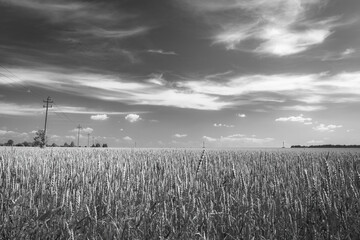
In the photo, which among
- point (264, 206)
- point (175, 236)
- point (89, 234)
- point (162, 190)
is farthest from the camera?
point (162, 190)

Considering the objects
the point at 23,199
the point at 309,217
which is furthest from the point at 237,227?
the point at 23,199

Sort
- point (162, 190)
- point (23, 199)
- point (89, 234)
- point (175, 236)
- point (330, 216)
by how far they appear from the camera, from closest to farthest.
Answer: point (175, 236) → point (89, 234) → point (330, 216) → point (23, 199) → point (162, 190)

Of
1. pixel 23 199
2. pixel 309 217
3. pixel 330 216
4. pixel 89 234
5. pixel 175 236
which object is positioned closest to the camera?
pixel 175 236

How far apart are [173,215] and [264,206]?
1.36 m

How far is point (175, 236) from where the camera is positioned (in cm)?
321

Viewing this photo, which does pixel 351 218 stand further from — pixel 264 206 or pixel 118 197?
pixel 118 197

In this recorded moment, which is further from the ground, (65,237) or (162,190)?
(162,190)

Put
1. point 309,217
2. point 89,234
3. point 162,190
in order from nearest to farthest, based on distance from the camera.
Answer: point 89,234
point 309,217
point 162,190

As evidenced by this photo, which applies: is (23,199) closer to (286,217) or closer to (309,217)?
(286,217)

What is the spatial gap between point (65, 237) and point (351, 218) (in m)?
3.57

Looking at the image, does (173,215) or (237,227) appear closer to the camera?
(237,227)

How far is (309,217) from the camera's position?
3936 millimetres

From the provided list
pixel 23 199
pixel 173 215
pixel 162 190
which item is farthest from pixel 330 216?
pixel 23 199

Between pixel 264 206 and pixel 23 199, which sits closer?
pixel 264 206
